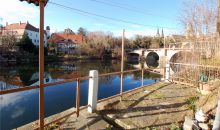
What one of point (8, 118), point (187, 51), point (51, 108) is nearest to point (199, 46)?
point (187, 51)

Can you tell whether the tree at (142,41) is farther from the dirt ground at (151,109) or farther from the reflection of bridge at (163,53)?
the dirt ground at (151,109)

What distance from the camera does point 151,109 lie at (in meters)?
5.31

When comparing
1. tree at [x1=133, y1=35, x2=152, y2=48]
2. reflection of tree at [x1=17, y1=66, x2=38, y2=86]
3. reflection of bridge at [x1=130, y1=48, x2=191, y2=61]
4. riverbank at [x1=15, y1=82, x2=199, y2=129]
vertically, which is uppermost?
tree at [x1=133, y1=35, x2=152, y2=48]

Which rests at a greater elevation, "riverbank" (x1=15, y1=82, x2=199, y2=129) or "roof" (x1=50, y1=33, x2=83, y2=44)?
Answer: "roof" (x1=50, y1=33, x2=83, y2=44)

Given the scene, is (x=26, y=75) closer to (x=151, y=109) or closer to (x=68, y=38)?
(x=151, y=109)

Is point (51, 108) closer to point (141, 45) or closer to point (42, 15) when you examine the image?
point (42, 15)

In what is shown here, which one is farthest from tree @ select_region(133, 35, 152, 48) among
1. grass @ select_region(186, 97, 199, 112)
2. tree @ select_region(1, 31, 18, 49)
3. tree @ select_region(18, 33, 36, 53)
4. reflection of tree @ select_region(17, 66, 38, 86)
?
grass @ select_region(186, 97, 199, 112)

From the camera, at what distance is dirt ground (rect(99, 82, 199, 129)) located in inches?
176

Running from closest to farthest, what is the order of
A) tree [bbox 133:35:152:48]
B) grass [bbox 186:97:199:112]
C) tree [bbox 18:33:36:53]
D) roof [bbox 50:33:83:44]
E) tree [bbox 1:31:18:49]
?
grass [bbox 186:97:199:112]
tree [bbox 1:31:18:49]
tree [bbox 18:33:36:53]
roof [bbox 50:33:83:44]
tree [bbox 133:35:152:48]

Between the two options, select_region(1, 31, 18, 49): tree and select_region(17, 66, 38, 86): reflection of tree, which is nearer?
select_region(17, 66, 38, 86): reflection of tree

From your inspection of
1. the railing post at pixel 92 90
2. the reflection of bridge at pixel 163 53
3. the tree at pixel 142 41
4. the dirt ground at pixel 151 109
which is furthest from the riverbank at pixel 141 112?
the tree at pixel 142 41

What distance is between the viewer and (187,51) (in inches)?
452

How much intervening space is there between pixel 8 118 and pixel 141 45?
58152 mm

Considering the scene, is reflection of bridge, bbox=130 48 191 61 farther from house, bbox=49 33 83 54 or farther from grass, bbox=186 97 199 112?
grass, bbox=186 97 199 112
